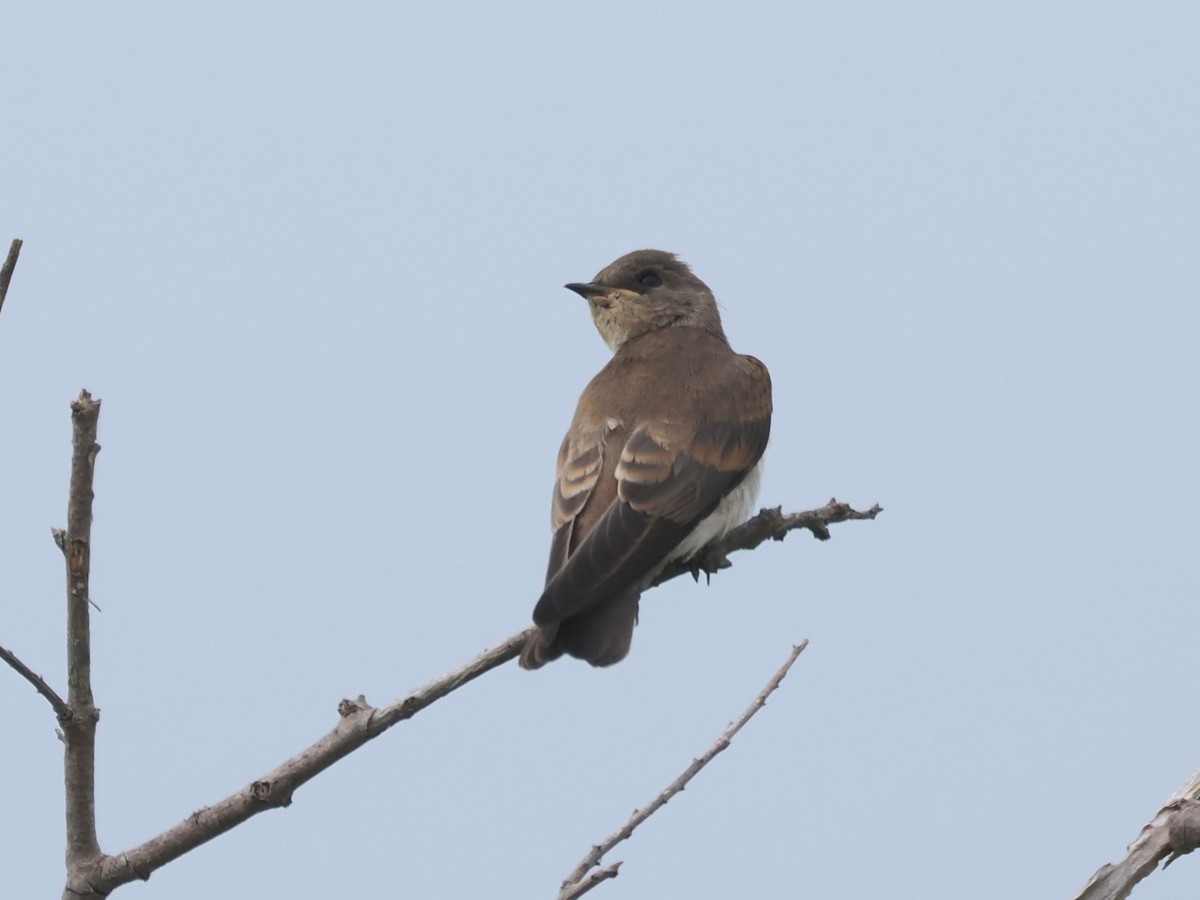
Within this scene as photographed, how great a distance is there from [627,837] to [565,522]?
251 cm

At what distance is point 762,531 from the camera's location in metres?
5.74

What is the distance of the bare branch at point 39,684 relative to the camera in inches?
125

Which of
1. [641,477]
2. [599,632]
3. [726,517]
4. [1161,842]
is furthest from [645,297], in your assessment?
[1161,842]

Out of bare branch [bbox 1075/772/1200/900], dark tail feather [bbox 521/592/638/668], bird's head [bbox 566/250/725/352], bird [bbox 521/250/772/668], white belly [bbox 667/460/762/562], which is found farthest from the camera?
bird's head [bbox 566/250/725/352]

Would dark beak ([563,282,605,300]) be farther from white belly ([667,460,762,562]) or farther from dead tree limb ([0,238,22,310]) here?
dead tree limb ([0,238,22,310])

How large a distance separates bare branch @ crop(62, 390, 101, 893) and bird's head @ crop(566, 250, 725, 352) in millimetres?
4433

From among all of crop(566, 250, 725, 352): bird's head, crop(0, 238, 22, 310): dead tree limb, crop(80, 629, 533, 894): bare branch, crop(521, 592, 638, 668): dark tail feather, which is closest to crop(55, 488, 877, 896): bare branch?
crop(80, 629, 533, 894): bare branch

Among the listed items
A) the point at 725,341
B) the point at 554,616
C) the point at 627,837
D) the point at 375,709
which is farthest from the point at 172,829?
the point at 725,341

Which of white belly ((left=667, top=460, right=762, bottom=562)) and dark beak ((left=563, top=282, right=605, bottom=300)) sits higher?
dark beak ((left=563, top=282, right=605, bottom=300))

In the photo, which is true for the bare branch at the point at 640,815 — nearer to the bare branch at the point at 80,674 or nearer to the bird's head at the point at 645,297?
the bare branch at the point at 80,674

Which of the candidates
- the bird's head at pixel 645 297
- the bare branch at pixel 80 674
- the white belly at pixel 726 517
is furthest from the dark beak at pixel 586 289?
the bare branch at pixel 80 674

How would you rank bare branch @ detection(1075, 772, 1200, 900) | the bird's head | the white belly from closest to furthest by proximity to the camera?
bare branch @ detection(1075, 772, 1200, 900), the white belly, the bird's head

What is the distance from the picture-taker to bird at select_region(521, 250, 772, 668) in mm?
5219

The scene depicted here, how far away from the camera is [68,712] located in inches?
129
